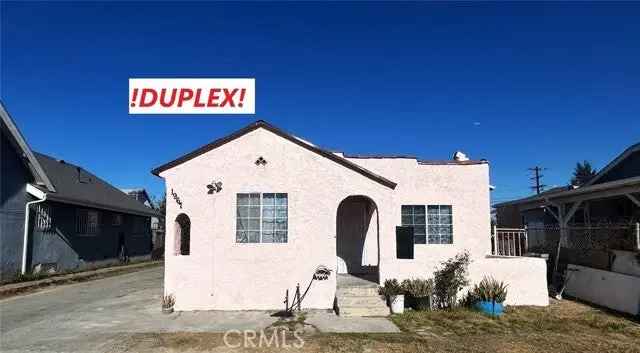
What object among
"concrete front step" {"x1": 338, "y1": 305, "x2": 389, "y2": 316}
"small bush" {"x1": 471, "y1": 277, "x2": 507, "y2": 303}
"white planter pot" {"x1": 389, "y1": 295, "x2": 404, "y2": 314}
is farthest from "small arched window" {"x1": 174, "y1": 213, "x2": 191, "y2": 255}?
"small bush" {"x1": 471, "y1": 277, "x2": 507, "y2": 303}

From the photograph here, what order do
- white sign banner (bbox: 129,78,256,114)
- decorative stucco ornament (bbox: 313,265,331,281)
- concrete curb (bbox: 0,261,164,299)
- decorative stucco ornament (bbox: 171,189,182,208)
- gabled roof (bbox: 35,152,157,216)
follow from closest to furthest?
white sign banner (bbox: 129,78,256,114), decorative stucco ornament (bbox: 313,265,331,281), decorative stucco ornament (bbox: 171,189,182,208), concrete curb (bbox: 0,261,164,299), gabled roof (bbox: 35,152,157,216)

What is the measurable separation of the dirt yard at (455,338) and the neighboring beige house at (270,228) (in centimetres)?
189

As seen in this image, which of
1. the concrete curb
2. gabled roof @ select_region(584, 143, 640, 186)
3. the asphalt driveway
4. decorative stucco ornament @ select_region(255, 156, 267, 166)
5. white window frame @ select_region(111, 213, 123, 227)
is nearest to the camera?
the asphalt driveway

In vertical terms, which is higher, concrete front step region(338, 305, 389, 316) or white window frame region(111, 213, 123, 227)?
white window frame region(111, 213, 123, 227)

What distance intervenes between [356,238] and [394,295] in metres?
3.93

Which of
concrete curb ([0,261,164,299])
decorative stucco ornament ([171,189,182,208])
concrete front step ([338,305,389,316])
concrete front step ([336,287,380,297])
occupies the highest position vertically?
decorative stucco ornament ([171,189,182,208])

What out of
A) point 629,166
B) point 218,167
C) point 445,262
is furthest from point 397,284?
point 629,166

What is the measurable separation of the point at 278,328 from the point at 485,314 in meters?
5.43

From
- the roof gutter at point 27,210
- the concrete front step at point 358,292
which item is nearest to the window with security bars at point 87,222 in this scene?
the roof gutter at point 27,210

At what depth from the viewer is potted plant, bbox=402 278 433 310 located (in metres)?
12.4

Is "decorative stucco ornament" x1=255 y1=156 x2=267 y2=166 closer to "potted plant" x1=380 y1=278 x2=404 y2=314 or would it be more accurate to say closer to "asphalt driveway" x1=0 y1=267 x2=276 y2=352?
"asphalt driveway" x1=0 y1=267 x2=276 y2=352

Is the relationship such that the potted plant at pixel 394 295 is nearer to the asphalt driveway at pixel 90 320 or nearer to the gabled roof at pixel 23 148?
the asphalt driveway at pixel 90 320
